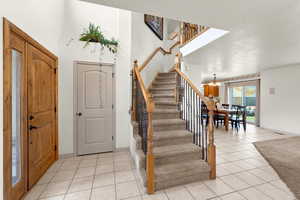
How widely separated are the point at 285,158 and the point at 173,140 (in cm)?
256

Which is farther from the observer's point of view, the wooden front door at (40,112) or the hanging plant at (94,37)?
the hanging plant at (94,37)

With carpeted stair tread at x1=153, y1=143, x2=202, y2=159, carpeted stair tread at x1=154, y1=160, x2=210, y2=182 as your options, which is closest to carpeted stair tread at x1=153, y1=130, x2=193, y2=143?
carpeted stair tread at x1=153, y1=143, x2=202, y2=159

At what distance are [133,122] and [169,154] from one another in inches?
41.1

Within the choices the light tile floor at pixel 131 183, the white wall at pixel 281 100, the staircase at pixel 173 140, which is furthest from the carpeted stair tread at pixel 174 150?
the white wall at pixel 281 100

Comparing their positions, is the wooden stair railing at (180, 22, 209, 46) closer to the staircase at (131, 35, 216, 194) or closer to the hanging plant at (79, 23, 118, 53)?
the staircase at (131, 35, 216, 194)

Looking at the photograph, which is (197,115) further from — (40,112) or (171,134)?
(40,112)

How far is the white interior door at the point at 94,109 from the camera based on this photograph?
307cm

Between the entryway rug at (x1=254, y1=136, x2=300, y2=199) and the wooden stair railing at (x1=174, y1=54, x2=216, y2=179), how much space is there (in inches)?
44.9

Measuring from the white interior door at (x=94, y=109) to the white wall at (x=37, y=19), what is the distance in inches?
28.2

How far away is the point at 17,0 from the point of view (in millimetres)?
1650

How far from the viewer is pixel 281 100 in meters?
5.21

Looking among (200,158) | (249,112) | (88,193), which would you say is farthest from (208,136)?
(249,112)

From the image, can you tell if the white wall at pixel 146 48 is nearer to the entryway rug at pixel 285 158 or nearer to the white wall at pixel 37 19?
the white wall at pixel 37 19

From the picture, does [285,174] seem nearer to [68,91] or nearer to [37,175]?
[37,175]
